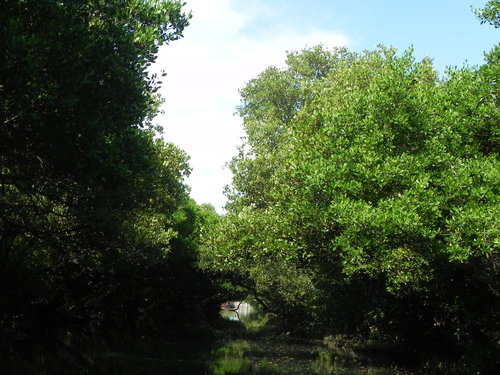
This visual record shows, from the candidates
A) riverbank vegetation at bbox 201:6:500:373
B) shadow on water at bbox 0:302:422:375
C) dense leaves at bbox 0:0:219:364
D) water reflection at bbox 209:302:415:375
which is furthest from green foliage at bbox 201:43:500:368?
dense leaves at bbox 0:0:219:364

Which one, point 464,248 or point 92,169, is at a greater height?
point 92,169

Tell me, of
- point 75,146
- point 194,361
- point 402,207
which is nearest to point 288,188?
point 402,207

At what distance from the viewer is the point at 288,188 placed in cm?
2602

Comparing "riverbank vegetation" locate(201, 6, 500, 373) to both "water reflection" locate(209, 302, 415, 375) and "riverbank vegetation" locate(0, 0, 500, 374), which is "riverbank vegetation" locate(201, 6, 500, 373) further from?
"water reflection" locate(209, 302, 415, 375)

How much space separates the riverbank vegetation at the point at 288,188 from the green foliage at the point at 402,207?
8 cm

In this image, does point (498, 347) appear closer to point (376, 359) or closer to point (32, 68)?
point (376, 359)

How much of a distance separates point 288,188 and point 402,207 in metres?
10.0

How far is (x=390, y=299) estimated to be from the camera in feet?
85.6

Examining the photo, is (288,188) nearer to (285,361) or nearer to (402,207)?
(402,207)

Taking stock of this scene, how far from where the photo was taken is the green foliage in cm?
1680

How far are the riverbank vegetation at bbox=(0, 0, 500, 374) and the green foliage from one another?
79 mm

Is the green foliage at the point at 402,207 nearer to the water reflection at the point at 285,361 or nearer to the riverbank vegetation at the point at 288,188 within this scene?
the riverbank vegetation at the point at 288,188

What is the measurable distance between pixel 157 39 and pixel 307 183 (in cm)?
783

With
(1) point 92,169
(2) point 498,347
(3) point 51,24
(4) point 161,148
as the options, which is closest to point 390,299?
(2) point 498,347
